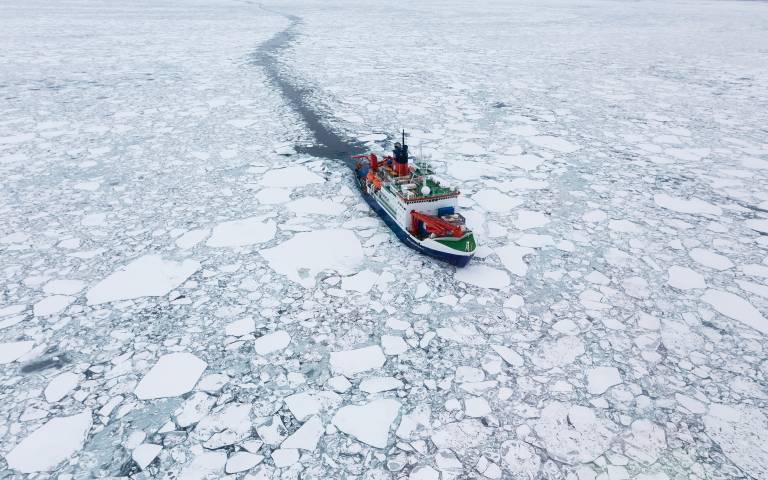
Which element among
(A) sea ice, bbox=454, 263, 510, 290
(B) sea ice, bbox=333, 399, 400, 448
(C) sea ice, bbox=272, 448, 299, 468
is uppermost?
(A) sea ice, bbox=454, 263, 510, 290

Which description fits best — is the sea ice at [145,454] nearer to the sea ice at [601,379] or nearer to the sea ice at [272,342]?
the sea ice at [272,342]

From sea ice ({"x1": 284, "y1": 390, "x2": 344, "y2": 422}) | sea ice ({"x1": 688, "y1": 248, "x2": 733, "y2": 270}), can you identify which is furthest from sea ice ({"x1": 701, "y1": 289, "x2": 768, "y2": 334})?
sea ice ({"x1": 284, "y1": 390, "x2": 344, "y2": 422})

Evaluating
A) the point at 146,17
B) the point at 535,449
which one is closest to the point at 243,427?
the point at 535,449

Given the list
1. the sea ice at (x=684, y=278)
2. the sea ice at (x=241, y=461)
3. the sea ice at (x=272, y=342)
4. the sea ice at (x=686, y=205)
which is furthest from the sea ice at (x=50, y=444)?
the sea ice at (x=686, y=205)

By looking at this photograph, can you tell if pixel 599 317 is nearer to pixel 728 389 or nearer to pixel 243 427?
pixel 728 389

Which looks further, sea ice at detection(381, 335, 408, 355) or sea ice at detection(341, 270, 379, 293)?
sea ice at detection(341, 270, 379, 293)

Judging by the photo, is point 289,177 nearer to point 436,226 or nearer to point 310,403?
point 436,226

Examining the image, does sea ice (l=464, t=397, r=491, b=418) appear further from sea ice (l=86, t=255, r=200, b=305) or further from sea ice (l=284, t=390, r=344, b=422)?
sea ice (l=86, t=255, r=200, b=305)

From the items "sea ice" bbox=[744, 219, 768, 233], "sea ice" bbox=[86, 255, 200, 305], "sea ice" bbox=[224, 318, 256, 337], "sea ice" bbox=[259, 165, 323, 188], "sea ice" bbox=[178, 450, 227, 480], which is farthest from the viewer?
"sea ice" bbox=[259, 165, 323, 188]
